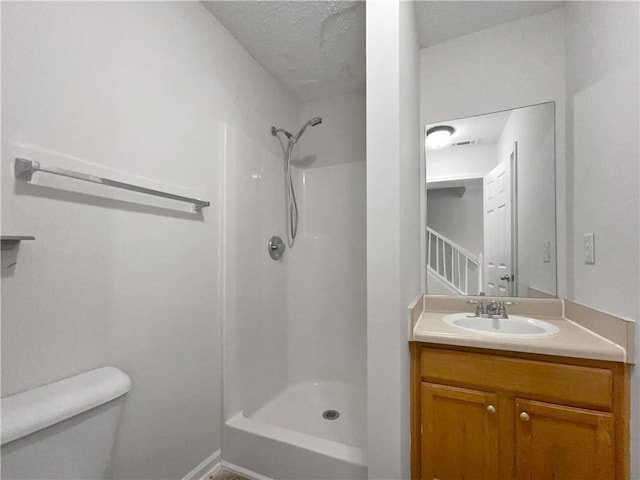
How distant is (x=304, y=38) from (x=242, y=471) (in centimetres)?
247

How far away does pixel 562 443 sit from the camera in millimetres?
1124

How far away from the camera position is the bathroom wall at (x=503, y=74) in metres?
1.63

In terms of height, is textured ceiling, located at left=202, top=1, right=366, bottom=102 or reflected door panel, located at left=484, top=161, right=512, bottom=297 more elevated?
textured ceiling, located at left=202, top=1, right=366, bottom=102

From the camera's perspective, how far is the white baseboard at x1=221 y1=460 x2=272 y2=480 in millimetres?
1465

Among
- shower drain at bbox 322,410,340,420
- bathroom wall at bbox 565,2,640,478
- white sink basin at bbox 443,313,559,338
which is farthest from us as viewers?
shower drain at bbox 322,410,340,420

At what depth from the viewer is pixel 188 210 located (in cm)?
147

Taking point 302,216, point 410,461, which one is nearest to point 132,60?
point 302,216

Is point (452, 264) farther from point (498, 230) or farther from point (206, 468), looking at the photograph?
point (206, 468)

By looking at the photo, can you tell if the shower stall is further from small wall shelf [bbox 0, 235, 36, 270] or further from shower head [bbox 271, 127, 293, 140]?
small wall shelf [bbox 0, 235, 36, 270]

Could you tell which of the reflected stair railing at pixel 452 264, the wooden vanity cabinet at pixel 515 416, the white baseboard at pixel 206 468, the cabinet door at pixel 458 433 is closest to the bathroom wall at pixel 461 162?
the reflected stair railing at pixel 452 264

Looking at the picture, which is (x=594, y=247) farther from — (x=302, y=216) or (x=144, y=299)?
(x=144, y=299)

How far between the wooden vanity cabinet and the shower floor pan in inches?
15.0

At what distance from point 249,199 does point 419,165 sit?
1123mm

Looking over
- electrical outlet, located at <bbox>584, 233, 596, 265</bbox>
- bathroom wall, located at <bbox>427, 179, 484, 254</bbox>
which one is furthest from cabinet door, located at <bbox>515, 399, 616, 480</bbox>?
bathroom wall, located at <bbox>427, 179, 484, 254</bbox>
